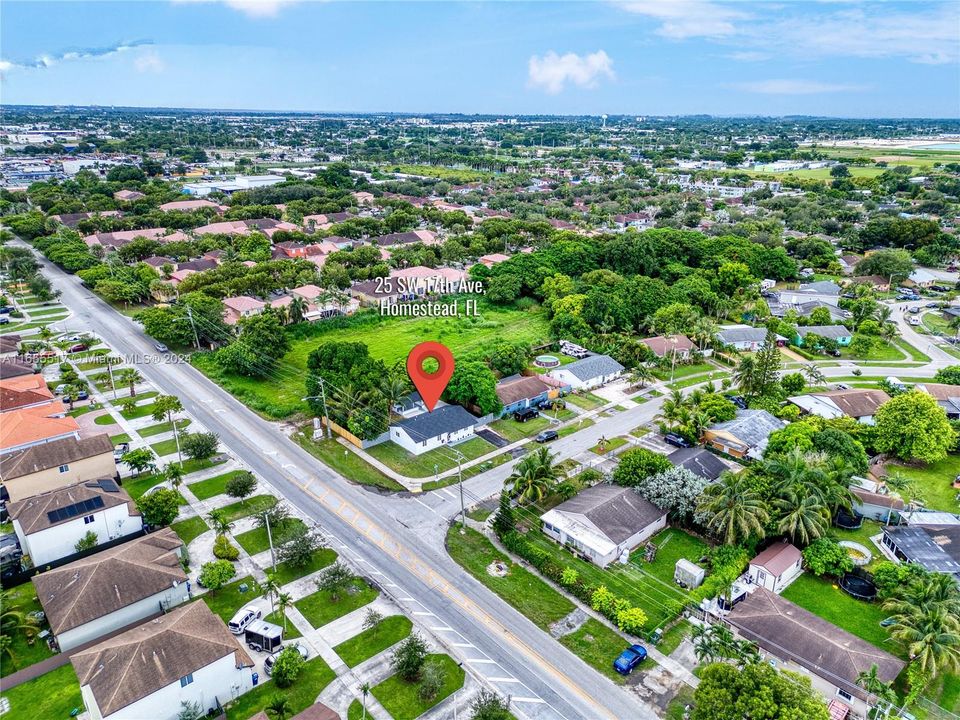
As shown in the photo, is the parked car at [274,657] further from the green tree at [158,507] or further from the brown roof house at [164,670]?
the green tree at [158,507]

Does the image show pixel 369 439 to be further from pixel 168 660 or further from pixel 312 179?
pixel 312 179

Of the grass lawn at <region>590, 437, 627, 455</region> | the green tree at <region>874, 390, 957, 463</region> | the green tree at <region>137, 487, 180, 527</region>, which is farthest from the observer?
the grass lawn at <region>590, 437, 627, 455</region>

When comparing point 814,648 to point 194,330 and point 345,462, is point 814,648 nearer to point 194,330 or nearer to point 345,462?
point 345,462

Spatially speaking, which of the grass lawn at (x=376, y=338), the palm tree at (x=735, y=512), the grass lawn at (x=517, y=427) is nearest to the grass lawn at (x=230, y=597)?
the grass lawn at (x=376, y=338)

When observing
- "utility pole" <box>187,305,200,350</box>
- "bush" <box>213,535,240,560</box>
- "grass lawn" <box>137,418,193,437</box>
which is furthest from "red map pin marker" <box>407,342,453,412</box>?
"utility pole" <box>187,305,200,350</box>

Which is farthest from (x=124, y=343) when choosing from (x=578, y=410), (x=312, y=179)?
(x=312, y=179)

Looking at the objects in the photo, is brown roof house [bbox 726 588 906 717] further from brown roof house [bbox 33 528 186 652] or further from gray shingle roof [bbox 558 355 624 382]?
gray shingle roof [bbox 558 355 624 382]

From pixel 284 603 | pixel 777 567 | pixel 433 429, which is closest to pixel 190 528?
pixel 284 603
